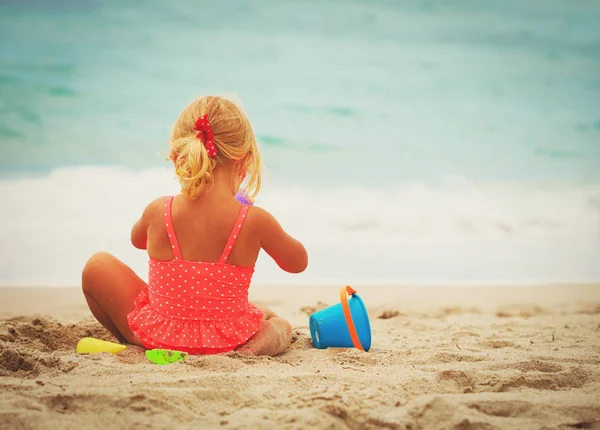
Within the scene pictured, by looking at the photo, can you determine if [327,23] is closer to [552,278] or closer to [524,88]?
[524,88]


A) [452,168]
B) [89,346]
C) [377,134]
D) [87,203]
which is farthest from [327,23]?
[89,346]

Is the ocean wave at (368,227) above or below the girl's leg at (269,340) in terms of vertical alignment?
above

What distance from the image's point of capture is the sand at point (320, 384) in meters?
1.64

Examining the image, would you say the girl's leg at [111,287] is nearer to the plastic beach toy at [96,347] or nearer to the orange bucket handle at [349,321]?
the plastic beach toy at [96,347]

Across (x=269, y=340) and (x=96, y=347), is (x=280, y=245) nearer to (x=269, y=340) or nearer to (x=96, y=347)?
(x=269, y=340)

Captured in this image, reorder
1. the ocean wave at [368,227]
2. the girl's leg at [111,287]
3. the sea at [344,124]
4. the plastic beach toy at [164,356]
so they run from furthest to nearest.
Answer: the sea at [344,124]
the ocean wave at [368,227]
the girl's leg at [111,287]
the plastic beach toy at [164,356]

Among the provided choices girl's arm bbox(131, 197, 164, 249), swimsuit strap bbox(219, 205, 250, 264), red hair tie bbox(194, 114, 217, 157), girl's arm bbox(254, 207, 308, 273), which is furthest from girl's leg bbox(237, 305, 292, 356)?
red hair tie bbox(194, 114, 217, 157)

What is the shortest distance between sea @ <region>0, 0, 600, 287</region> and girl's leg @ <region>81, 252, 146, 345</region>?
318 centimetres

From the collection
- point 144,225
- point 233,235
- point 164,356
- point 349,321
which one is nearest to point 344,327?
point 349,321

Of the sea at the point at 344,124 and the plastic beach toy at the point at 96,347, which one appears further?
the sea at the point at 344,124

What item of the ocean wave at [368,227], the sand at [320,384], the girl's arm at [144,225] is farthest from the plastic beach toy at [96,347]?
the ocean wave at [368,227]

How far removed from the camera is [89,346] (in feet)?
8.18

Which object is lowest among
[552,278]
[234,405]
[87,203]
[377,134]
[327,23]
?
[234,405]

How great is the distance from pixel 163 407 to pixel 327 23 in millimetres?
9560
